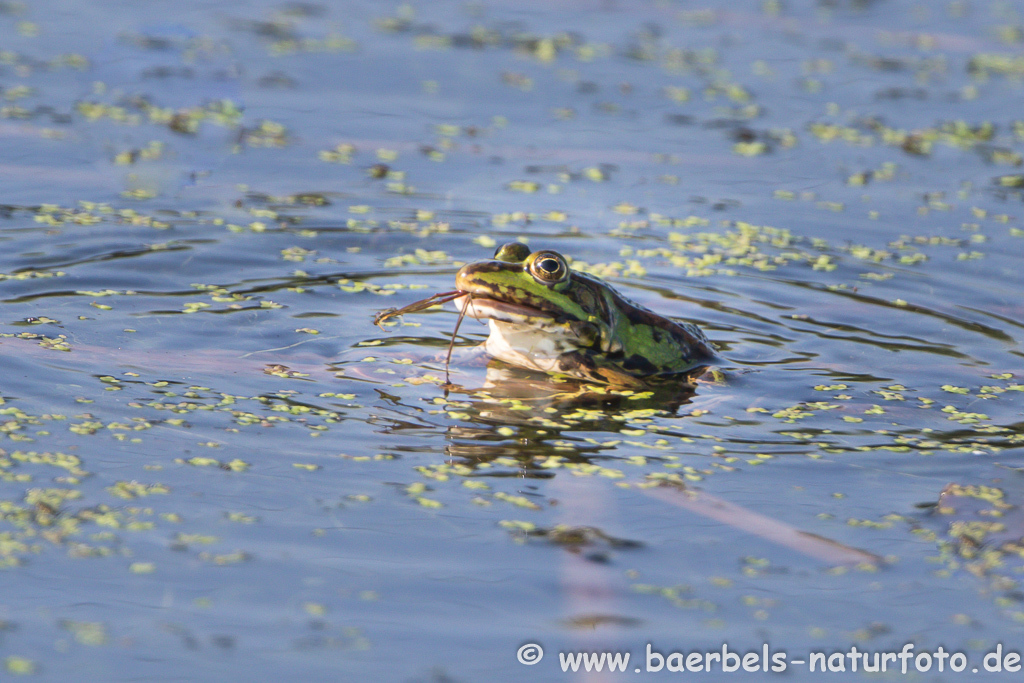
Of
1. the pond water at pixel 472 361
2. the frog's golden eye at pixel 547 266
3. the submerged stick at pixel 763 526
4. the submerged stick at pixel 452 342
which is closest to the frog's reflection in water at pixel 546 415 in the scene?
the pond water at pixel 472 361

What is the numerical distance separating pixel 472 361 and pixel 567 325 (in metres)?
0.69

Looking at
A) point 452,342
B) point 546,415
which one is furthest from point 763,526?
point 452,342

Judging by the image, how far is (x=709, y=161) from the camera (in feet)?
35.3

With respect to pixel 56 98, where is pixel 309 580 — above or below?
below

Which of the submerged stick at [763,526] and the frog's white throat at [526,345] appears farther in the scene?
the frog's white throat at [526,345]

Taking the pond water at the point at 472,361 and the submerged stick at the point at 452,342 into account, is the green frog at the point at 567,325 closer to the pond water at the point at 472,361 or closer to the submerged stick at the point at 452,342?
the submerged stick at the point at 452,342

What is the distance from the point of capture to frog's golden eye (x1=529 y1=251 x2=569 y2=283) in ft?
19.9

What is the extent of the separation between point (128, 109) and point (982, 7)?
468 inches

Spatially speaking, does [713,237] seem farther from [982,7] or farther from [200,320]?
[982,7]

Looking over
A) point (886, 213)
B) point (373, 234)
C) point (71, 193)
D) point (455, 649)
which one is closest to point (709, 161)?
point (886, 213)

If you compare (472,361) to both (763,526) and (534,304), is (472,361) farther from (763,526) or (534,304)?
(763,526)

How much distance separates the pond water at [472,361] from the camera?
13.3 ft

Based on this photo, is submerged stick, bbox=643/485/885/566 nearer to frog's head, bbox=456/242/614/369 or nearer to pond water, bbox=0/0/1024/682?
pond water, bbox=0/0/1024/682

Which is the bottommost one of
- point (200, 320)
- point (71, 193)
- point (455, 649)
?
point (455, 649)
